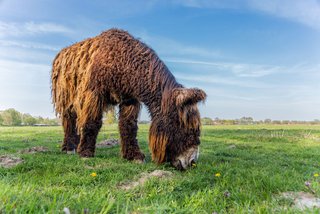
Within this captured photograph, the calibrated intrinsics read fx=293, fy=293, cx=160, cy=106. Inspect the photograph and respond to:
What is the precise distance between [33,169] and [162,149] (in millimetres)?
2507

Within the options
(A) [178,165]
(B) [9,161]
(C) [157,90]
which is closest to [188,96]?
(C) [157,90]

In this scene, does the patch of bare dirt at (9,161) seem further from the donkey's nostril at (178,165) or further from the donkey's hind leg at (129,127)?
the donkey's nostril at (178,165)

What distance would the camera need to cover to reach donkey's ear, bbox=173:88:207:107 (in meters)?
5.39

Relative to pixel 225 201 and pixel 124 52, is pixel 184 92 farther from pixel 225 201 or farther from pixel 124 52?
pixel 225 201

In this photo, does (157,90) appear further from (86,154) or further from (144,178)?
(86,154)

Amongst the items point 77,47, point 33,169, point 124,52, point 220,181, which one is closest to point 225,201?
point 220,181

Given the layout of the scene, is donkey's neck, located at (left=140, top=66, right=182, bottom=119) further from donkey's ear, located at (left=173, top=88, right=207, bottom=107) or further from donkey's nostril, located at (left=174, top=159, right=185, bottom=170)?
donkey's nostril, located at (left=174, top=159, right=185, bottom=170)

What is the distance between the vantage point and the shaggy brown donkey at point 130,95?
19.0 ft

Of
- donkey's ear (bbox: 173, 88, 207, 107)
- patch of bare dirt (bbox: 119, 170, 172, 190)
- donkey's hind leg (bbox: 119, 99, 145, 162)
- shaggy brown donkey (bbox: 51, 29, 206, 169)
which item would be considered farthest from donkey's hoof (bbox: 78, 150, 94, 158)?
donkey's ear (bbox: 173, 88, 207, 107)

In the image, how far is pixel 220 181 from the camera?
487 centimetres

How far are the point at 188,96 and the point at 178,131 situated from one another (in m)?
0.76

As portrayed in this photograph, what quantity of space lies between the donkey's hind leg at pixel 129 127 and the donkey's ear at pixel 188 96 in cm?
180

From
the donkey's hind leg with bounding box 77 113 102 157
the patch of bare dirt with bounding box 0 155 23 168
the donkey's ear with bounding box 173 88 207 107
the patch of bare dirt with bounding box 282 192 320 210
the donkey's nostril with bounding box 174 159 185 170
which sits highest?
the donkey's ear with bounding box 173 88 207 107

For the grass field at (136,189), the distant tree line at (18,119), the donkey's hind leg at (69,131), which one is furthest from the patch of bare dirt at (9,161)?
the distant tree line at (18,119)
